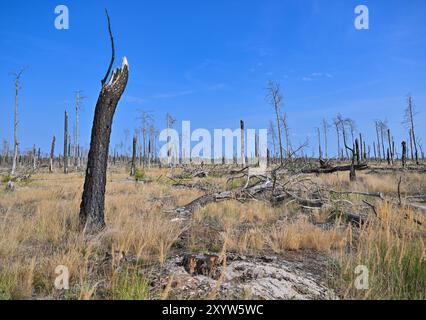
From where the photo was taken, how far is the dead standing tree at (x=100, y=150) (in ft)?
15.3

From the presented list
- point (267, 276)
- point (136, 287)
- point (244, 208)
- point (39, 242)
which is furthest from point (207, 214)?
point (136, 287)

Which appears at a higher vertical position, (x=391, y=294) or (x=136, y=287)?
(x=136, y=287)

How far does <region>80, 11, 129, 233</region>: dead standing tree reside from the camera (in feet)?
15.3

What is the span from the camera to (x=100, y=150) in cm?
487

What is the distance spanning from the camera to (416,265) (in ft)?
9.21

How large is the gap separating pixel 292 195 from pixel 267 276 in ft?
17.3

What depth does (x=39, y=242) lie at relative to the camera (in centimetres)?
413
